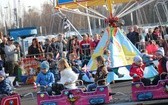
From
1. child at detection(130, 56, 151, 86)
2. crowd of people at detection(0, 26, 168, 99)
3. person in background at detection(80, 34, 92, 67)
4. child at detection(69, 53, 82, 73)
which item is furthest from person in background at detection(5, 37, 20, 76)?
child at detection(130, 56, 151, 86)

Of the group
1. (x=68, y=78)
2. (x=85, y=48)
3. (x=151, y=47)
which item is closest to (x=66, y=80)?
(x=68, y=78)

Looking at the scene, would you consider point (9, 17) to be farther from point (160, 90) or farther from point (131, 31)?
point (160, 90)

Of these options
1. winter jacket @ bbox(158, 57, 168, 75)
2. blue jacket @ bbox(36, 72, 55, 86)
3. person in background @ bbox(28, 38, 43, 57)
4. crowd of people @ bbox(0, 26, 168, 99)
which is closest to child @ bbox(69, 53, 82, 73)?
crowd of people @ bbox(0, 26, 168, 99)

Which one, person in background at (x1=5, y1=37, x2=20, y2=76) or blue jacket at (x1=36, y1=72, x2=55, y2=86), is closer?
blue jacket at (x1=36, y1=72, x2=55, y2=86)

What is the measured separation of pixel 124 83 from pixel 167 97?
4.87 metres

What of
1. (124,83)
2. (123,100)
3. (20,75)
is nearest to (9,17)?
(20,75)

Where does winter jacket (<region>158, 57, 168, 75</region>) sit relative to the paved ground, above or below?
above

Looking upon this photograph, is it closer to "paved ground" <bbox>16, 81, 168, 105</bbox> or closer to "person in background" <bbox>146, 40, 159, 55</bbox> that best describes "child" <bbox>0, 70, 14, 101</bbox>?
"paved ground" <bbox>16, 81, 168, 105</bbox>

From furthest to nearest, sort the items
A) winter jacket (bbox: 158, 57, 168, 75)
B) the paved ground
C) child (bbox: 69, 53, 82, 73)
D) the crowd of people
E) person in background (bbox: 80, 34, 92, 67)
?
1. person in background (bbox: 80, 34, 92, 67)
2. child (bbox: 69, 53, 82, 73)
3. the crowd of people
4. winter jacket (bbox: 158, 57, 168, 75)
5. the paved ground

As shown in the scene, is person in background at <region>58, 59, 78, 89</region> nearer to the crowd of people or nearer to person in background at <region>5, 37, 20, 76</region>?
the crowd of people

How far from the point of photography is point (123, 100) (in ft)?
38.0

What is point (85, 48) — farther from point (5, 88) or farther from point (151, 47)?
point (5, 88)

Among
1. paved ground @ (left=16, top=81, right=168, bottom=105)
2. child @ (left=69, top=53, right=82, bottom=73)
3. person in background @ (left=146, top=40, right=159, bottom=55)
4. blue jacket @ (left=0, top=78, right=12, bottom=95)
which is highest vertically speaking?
person in background @ (left=146, top=40, right=159, bottom=55)

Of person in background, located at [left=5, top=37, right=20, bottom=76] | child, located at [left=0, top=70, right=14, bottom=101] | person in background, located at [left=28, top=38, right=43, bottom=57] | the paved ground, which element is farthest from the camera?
person in background, located at [left=28, top=38, right=43, bottom=57]
